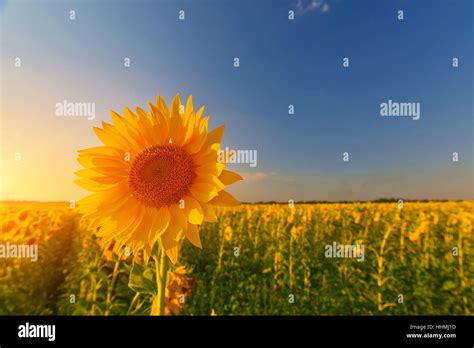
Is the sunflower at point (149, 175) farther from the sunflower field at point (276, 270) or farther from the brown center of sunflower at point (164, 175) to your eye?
the sunflower field at point (276, 270)

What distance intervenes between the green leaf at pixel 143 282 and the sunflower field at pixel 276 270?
1121 mm

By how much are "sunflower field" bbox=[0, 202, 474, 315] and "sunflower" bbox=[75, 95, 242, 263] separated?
1065mm

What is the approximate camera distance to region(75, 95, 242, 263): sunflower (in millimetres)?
1382

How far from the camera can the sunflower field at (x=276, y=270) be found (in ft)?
9.18

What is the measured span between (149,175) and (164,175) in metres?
0.06
